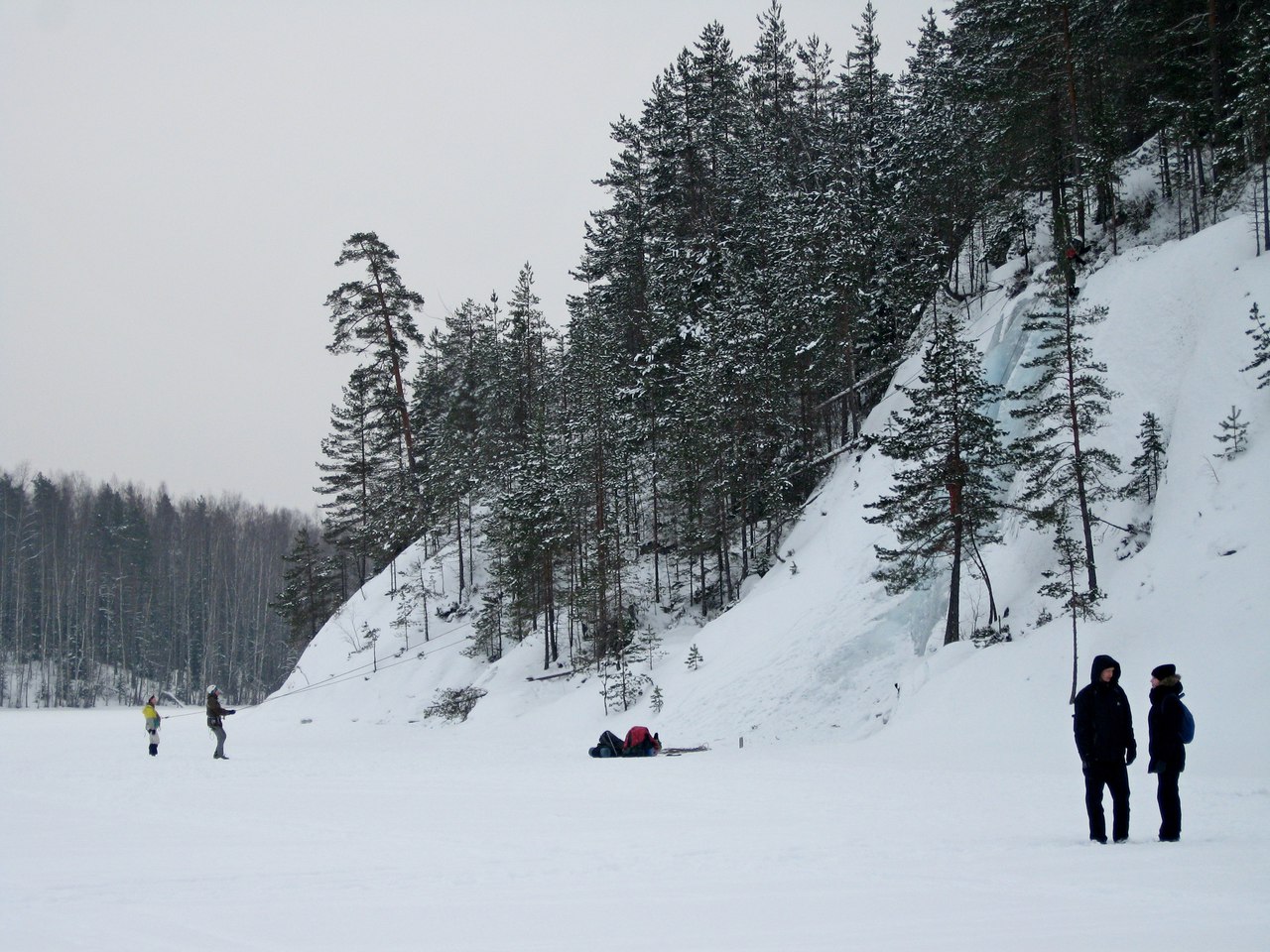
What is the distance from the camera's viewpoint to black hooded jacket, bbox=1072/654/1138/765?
7723 millimetres

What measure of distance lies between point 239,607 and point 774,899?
3520 inches

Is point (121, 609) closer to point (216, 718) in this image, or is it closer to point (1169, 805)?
point (216, 718)

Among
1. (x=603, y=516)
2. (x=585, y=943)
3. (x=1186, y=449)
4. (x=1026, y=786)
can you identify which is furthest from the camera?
(x=603, y=516)

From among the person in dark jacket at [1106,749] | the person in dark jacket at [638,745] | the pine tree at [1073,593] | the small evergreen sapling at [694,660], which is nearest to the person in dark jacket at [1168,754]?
the person in dark jacket at [1106,749]

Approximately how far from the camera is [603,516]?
112 ft

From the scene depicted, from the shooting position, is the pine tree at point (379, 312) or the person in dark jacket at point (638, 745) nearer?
the person in dark jacket at point (638, 745)

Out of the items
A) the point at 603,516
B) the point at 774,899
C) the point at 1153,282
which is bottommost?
the point at 774,899

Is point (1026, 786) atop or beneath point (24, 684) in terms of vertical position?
atop

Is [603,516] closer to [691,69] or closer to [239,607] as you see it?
[691,69]


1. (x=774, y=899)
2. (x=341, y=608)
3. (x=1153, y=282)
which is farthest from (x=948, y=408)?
(x=341, y=608)

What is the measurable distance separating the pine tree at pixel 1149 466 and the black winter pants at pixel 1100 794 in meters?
14.3

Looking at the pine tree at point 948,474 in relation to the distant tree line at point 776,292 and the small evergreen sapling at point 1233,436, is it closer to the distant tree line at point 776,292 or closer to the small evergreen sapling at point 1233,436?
the distant tree line at point 776,292

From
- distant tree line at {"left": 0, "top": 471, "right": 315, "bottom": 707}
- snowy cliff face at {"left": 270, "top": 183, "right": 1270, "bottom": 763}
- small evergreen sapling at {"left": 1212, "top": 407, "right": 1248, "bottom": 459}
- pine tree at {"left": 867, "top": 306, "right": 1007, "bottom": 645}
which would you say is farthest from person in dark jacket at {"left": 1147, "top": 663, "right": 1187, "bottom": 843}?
distant tree line at {"left": 0, "top": 471, "right": 315, "bottom": 707}

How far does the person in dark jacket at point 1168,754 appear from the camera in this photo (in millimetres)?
7582
